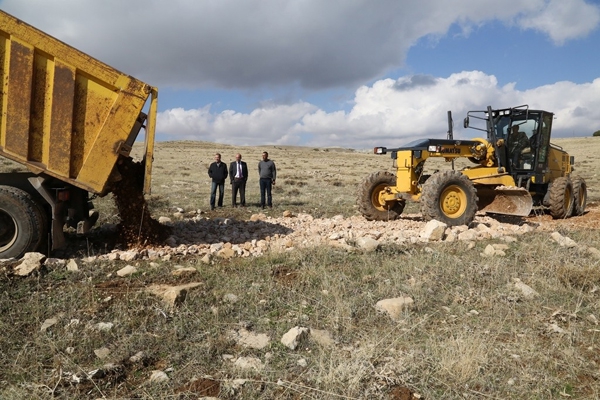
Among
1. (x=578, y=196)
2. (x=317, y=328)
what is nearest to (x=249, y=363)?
(x=317, y=328)

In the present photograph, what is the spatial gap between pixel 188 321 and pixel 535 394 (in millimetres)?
2668

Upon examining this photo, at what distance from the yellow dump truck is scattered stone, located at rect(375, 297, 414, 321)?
3.65m

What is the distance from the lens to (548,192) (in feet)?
34.6

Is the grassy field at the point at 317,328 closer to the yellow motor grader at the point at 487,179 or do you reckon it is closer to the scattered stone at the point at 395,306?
the scattered stone at the point at 395,306

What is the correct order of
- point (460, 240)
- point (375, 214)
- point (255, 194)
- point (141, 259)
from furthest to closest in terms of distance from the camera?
point (255, 194) < point (375, 214) < point (460, 240) < point (141, 259)

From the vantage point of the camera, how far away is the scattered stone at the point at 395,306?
3.99m

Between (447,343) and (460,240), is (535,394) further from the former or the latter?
(460,240)

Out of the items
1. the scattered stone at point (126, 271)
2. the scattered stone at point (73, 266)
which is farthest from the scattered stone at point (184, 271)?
the scattered stone at point (73, 266)

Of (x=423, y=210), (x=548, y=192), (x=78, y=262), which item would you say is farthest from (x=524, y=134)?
(x=78, y=262)

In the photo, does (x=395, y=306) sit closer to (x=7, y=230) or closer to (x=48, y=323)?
(x=48, y=323)

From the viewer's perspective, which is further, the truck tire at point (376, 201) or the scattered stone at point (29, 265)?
the truck tire at point (376, 201)

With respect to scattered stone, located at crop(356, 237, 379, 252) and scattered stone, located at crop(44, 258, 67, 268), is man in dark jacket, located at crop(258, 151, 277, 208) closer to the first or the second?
scattered stone, located at crop(356, 237, 379, 252)

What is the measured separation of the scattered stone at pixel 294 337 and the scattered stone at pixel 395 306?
87 centimetres

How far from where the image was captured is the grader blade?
894 cm
